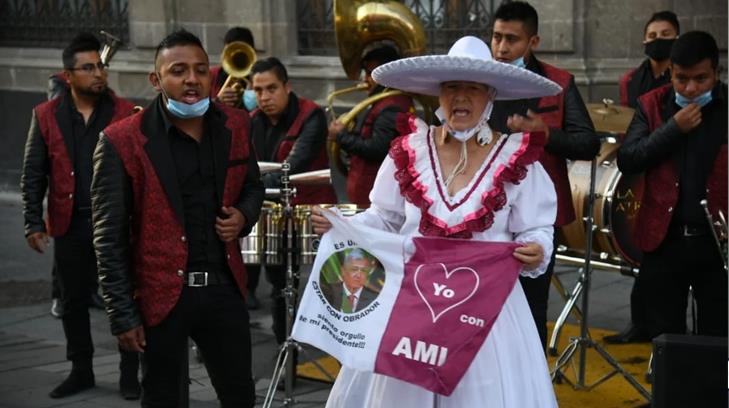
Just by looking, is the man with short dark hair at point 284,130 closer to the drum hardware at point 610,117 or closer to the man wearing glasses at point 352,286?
the drum hardware at point 610,117

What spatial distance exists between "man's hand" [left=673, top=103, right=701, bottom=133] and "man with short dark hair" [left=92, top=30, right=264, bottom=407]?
2173mm

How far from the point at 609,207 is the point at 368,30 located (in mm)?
1881

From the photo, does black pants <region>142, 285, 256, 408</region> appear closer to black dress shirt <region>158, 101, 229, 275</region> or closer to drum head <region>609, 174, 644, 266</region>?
black dress shirt <region>158, 101, 229, 275</region>

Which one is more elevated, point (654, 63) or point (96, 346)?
point (654, 63)

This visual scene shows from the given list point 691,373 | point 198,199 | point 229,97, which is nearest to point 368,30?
point 229,97

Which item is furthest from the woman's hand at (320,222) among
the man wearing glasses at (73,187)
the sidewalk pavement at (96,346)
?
the man wearing glasses at (73,187)

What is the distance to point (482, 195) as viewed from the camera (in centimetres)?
564


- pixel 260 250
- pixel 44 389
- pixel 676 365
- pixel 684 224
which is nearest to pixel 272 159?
pixel 260 250

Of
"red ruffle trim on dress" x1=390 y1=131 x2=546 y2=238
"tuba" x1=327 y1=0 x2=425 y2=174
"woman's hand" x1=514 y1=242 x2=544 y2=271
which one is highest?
"tuba" x1=327 y1=0 x2=425 y2=174

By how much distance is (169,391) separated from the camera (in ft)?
20.1

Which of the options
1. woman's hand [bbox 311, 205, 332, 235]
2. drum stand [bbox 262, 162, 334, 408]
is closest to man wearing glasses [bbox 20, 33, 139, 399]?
drum stand [bbox 262, 162, 334, 408]

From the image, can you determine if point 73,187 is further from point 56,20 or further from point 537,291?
point 56,20

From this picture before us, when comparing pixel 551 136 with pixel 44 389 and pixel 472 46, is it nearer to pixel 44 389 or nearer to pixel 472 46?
pixel 472 46

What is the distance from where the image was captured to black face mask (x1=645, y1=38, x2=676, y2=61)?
10.0 m
